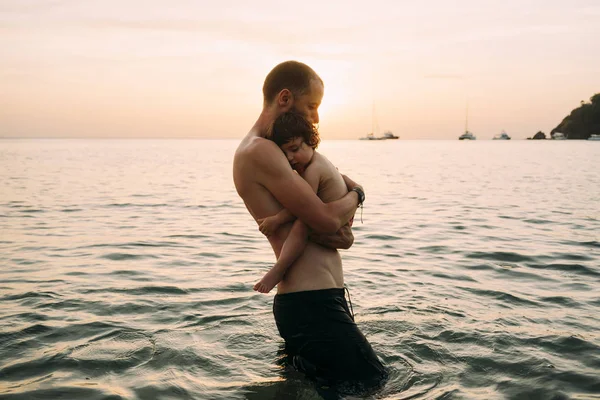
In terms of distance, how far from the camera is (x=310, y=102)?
13.8 feet

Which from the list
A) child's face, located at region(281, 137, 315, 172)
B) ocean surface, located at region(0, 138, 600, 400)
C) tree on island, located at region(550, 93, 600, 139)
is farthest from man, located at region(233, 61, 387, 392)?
tree on island, located at region(550, 93, 600, 139)

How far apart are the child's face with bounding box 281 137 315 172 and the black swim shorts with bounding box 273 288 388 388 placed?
96cm

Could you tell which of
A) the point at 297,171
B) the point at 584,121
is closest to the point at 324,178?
the point at 297,171

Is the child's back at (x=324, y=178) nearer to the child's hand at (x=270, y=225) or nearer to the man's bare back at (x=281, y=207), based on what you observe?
the man's bare back at (x=281, y=207)

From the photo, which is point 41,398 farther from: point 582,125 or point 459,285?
point 582,125

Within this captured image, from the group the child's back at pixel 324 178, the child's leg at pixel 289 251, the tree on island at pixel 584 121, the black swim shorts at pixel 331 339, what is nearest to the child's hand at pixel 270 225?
the child's leg at pixel 289 251

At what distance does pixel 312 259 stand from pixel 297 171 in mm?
656

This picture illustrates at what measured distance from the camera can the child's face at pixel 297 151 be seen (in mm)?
4059

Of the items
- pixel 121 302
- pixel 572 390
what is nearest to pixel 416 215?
pixel 121 302

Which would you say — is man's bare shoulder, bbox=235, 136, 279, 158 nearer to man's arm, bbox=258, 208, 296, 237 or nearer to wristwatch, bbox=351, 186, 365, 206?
man's arm, bbox=258, 208, 296, 237

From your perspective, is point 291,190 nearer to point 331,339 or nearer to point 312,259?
point 312,259

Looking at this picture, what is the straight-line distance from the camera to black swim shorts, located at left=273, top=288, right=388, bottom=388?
4156mm

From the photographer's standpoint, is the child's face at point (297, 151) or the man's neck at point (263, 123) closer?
the child's face at point (297, 151)

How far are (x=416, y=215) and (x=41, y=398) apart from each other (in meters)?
14.1
